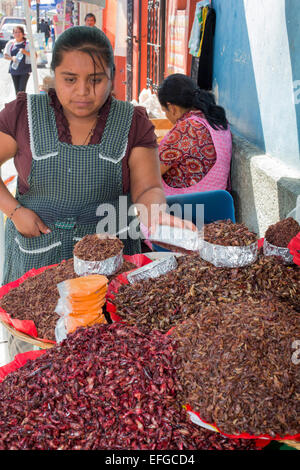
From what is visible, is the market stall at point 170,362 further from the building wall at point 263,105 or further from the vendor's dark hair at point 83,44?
the building wall at point 263,105

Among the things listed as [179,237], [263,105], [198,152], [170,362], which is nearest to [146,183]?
[179,237]

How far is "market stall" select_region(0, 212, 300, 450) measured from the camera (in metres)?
1.01

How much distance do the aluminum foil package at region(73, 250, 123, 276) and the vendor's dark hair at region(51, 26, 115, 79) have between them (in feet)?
2.69

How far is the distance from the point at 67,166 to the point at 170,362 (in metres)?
1.10

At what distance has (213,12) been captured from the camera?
4.77 meters

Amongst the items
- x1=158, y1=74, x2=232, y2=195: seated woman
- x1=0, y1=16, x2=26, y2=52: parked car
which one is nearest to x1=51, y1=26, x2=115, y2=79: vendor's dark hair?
x1=158, y1=74, x2=232, y2=195: seated woman

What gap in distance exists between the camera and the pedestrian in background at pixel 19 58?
973 cm

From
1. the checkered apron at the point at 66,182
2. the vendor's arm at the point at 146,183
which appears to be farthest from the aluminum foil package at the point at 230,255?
the checkered apron at the point at 66,182

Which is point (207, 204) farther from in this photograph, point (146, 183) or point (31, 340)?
point (31, 340)

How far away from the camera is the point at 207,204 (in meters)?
2.96

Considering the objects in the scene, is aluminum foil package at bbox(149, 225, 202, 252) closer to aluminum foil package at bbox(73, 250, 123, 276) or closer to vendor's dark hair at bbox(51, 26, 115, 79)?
aluminum foil package at bbox(73, 250, 123, 276)

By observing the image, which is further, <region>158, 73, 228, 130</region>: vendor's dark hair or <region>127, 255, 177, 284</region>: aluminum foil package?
<region>158, 73, 228, 130</region>: vendor's dark hair

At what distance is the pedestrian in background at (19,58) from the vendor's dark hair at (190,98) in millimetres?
7060
